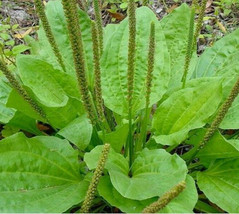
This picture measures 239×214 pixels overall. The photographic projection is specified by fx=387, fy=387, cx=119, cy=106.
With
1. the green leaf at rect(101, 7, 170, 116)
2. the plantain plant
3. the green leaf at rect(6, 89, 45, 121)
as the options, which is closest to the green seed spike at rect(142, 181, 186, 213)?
the plantain plant

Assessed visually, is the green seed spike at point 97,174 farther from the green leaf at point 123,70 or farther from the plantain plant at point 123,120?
the green leaf at point 123,70

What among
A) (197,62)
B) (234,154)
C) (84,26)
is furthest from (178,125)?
(84,26)

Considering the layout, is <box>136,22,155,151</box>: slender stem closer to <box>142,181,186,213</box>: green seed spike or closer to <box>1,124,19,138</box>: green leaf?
<box>142,181,186,213</box>: green seed spike

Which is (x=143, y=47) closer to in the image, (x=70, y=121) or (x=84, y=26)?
(x=84, y=26)

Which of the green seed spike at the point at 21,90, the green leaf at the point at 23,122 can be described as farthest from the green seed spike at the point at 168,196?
the green leaf at the point at 23,122

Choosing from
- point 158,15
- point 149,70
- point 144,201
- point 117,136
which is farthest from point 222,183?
point 158,15
